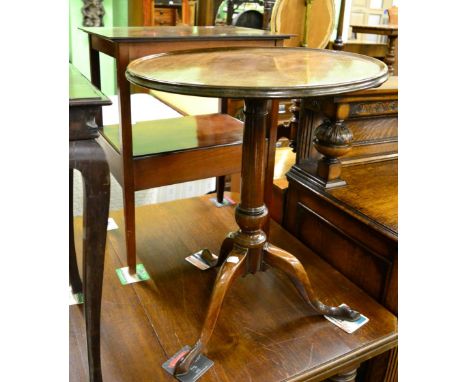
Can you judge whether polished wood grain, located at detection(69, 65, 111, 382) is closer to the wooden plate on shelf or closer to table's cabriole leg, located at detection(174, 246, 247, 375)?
table's cabriole leg, located at detection(174, 246, 247, 375)

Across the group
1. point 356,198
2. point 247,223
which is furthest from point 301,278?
point 356,198

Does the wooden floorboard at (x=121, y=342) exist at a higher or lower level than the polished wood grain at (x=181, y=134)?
lower

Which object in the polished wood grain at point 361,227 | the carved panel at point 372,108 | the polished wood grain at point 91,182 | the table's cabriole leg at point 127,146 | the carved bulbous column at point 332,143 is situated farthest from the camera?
the carved panel at point 372,108

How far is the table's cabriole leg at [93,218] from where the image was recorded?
0.76 m

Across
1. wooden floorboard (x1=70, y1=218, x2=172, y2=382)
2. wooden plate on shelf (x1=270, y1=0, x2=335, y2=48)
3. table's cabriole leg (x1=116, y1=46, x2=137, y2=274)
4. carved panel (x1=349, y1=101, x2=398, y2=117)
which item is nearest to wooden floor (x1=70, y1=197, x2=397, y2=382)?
wooden floorboard (x1=70, y1=218, x2=172, y2=382)

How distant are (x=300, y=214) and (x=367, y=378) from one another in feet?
1.87

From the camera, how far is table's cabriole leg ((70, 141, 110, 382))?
2.49 feet

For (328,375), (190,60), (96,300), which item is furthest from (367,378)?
(190,60)

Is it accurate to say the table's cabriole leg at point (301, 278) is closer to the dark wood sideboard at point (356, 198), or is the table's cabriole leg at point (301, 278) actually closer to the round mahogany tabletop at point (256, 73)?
the dark wood sideboard at point (356, 198)

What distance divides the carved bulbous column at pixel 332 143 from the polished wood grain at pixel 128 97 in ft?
0.52

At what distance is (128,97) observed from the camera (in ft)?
3.85

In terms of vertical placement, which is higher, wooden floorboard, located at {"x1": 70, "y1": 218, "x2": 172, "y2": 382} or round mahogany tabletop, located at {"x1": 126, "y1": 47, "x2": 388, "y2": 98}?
round mahogany tabletop, located at {"x1": 126, "y1": 47, "x2": 388, "y2": 98}

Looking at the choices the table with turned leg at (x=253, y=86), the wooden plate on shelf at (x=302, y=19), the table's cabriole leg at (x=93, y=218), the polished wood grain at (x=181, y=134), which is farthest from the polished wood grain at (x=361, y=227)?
the wooden plate on shelf at (x=302, y=19)

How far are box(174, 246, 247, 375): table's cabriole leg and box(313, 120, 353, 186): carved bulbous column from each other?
463 mm
